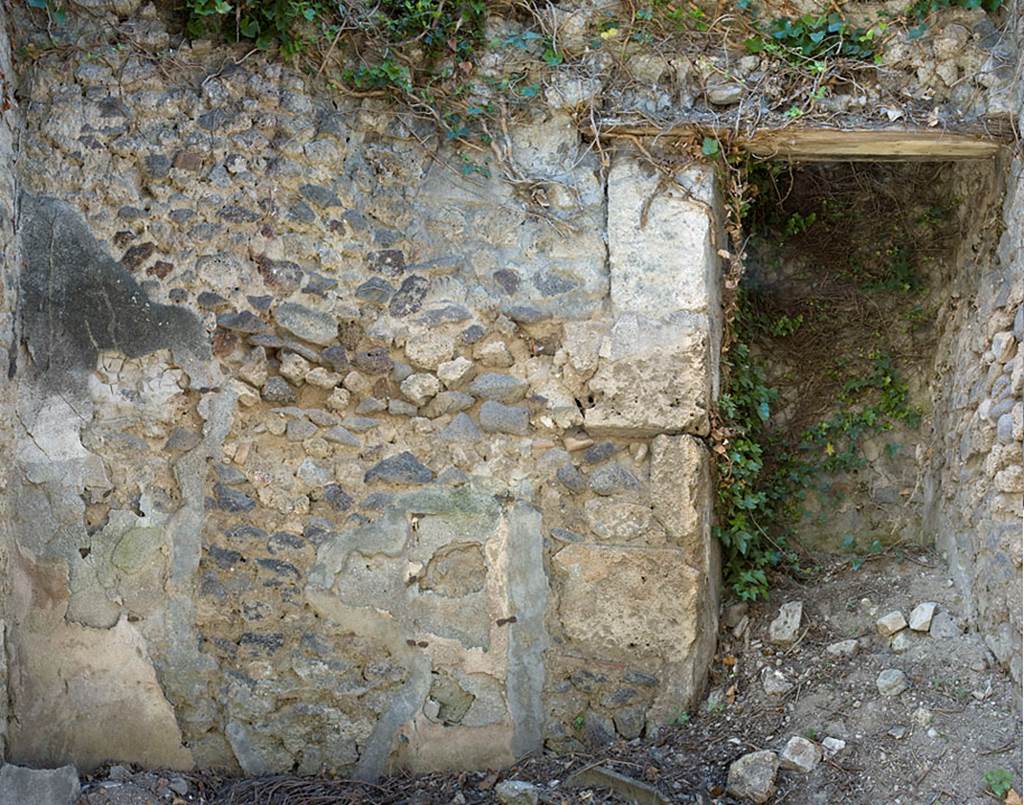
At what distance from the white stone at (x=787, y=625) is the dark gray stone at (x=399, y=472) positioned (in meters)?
1.38

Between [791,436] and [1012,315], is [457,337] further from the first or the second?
[1012,315]

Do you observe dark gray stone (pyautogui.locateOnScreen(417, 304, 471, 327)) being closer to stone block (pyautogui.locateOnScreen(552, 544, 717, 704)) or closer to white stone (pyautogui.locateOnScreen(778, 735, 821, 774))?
stone block (pyautogui.locateOnScreen(552, 544, 717, 704))

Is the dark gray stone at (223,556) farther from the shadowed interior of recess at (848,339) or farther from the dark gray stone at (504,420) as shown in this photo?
the shadowed interior of recess at (848,339)

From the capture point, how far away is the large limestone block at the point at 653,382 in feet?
13.0

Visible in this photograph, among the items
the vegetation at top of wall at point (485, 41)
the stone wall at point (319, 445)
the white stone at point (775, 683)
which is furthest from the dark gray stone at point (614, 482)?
the vegetation at top of wall at point (485, 41)

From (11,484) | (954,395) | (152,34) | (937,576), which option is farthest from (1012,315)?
(11,484)

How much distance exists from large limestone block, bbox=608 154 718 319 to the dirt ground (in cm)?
130

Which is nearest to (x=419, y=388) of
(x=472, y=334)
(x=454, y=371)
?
(x=454, y=371)

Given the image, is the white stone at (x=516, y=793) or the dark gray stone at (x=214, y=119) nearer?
the white stone at (x=516, y=793)

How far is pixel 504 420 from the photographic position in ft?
13.3

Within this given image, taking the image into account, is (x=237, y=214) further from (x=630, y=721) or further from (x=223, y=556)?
(x=630, y=721)

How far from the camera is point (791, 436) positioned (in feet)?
15.9

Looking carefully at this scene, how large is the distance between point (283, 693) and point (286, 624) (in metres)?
0.23

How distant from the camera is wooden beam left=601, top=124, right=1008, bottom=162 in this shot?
4.08m
